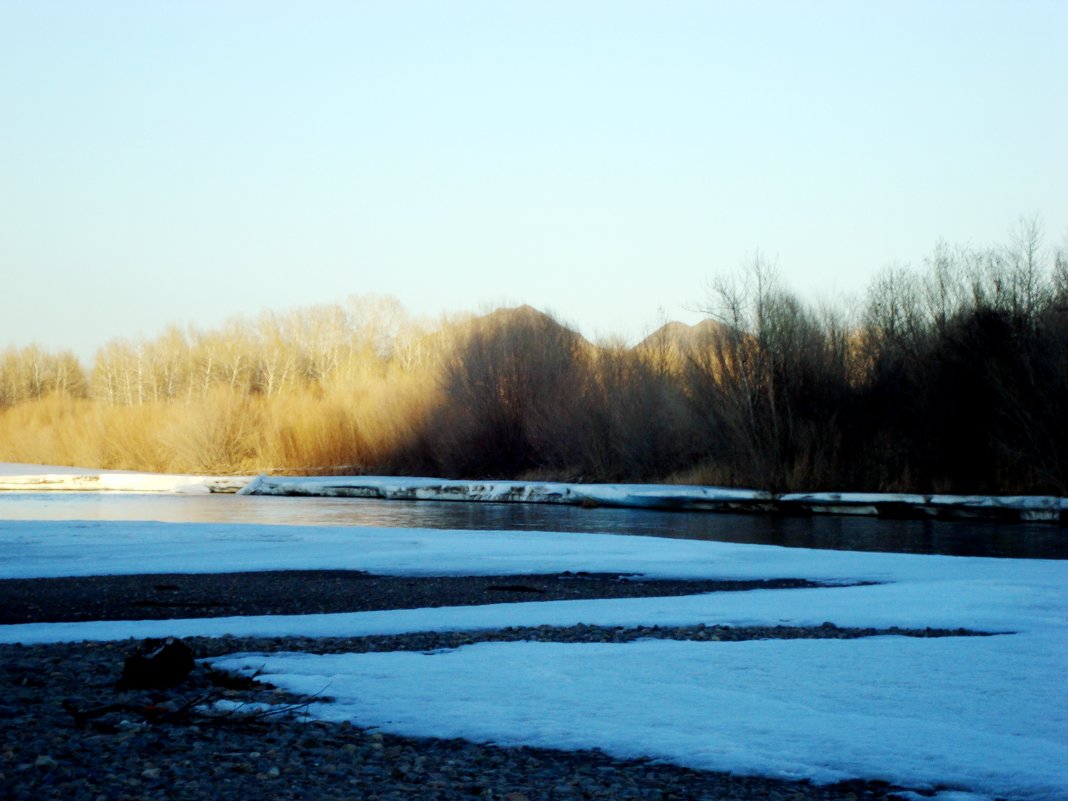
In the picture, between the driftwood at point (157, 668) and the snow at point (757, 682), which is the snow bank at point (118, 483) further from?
the driftwood at point (157, 668)

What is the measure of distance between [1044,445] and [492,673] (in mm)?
21308

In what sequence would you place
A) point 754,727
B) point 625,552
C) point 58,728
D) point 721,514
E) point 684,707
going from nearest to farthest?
point 58,728, point 754,727, point 684,707, point 625,552, point 721,514

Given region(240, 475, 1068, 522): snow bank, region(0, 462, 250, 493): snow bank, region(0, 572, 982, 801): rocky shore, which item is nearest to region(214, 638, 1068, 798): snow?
region(0, 572, 982, 801): rocky shore

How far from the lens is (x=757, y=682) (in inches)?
204

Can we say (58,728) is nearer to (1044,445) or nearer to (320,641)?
(320,641)

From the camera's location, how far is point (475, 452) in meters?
37.8

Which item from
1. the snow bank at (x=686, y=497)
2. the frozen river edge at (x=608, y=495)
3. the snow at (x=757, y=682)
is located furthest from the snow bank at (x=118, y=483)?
the snow at (x=757, y=682)

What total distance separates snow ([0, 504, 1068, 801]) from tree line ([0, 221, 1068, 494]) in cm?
1520

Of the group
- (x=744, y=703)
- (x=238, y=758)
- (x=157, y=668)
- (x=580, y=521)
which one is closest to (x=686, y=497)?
(x=580, y=521)

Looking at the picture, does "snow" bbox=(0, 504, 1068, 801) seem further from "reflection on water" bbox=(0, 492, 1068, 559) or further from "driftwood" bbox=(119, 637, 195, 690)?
"reflection on water" bbox=(0, 492, 1068, 559)

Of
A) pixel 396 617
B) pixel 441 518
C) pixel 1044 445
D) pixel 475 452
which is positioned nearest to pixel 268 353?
pixel 475 452

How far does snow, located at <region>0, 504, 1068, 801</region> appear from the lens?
4027 mm

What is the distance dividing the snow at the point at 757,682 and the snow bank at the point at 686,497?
12.8 meters

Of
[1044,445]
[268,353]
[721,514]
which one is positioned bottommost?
[721,514]
